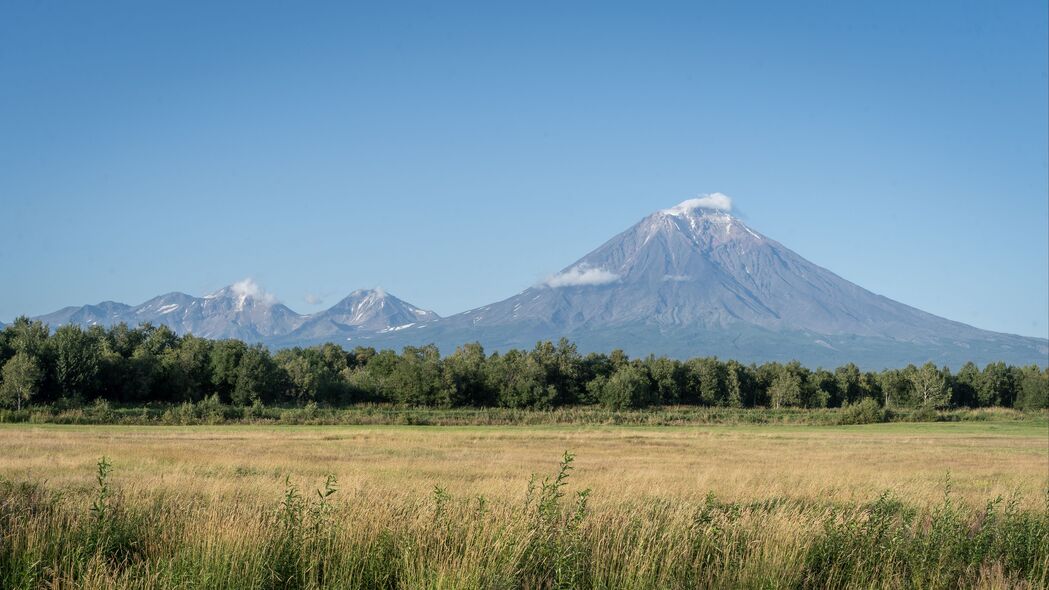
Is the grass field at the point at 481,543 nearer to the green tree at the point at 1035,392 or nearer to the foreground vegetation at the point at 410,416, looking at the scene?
the foreground vegetation at the point at 410,416

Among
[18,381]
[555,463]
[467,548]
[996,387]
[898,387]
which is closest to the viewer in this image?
[467,548]

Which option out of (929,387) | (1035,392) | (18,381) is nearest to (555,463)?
(18,381)

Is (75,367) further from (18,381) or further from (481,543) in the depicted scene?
Result: (481,543)

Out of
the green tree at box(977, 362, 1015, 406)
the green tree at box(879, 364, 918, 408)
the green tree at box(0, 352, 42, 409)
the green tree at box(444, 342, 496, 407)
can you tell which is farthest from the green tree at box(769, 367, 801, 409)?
the green tree at box(0, 352, 42, 409)

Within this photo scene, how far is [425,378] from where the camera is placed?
105000 mm

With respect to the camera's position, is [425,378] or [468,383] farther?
[468,383]

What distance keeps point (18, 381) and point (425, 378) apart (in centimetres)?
4730

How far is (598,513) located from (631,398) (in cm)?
10189

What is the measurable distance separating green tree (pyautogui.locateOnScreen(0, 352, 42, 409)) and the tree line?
11 centimetres

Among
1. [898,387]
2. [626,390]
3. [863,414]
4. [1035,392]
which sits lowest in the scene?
[863,414]

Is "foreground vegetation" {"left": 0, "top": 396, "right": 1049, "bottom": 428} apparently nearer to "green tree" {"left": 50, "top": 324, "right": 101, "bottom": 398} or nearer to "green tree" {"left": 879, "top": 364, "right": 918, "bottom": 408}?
"green tree" {"left": 50, "top": 324, "right": 101, "bottom": 398}

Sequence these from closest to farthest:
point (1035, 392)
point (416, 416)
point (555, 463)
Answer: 1. point (555, 463)
2. point (416, 416)
3. point (1035, 392)

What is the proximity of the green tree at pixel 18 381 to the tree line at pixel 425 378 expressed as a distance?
0.11 meters

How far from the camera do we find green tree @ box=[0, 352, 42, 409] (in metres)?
67.8
